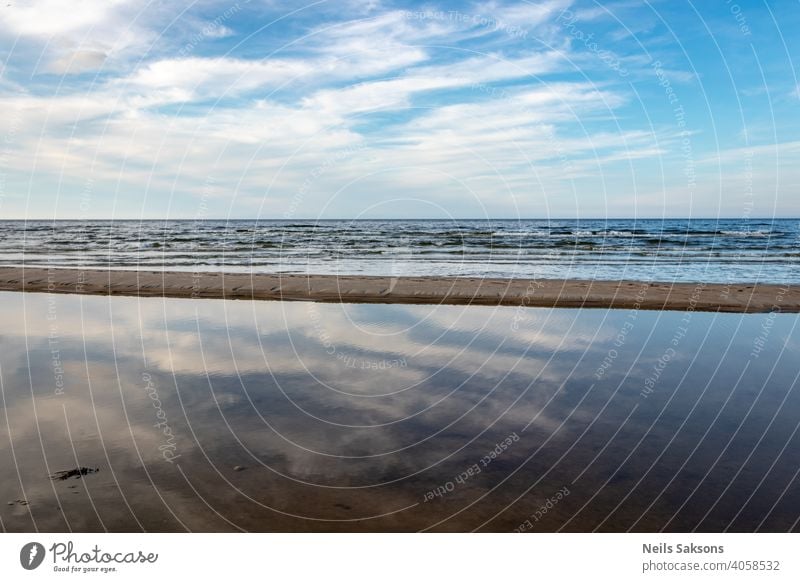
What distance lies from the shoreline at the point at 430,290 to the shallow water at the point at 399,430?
608 centimetres

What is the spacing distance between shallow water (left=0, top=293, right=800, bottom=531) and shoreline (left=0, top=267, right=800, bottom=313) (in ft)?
20.0

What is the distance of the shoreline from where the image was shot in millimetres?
21438

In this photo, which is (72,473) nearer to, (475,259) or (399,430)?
(399,430)

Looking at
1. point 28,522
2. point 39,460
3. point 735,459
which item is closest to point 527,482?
point 735,459

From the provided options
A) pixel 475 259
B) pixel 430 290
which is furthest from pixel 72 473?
pixel 475 259

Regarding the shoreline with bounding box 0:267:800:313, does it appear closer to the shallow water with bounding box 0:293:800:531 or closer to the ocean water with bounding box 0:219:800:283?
the ocean water with bounding box 0:219:800:283

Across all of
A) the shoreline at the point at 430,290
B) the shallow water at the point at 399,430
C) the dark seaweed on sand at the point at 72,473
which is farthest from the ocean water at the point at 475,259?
the dark seaweed on sand at the point at 72,473

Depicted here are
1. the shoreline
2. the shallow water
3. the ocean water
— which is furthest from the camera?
the ocean water

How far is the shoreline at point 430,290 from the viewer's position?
2144cm

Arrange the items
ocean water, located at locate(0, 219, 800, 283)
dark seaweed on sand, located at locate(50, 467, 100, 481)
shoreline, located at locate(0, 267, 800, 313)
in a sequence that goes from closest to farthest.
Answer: dark seaweed on sand, located at locate(50, 467, 100, 481) < shoreline, located at locate(0, 267, 800, 313) < ocean water, located at locate(0, 219, 800, 283)

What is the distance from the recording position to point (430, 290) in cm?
2428

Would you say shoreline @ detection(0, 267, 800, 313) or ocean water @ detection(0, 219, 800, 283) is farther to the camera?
ocean water @ detection(0, 219, 800, 283)

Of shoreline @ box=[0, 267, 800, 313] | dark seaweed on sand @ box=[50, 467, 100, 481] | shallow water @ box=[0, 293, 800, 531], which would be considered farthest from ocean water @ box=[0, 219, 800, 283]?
dark seaweed on sand @ box=[50, 467, 100, 481]

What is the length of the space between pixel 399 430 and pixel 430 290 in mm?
15909
